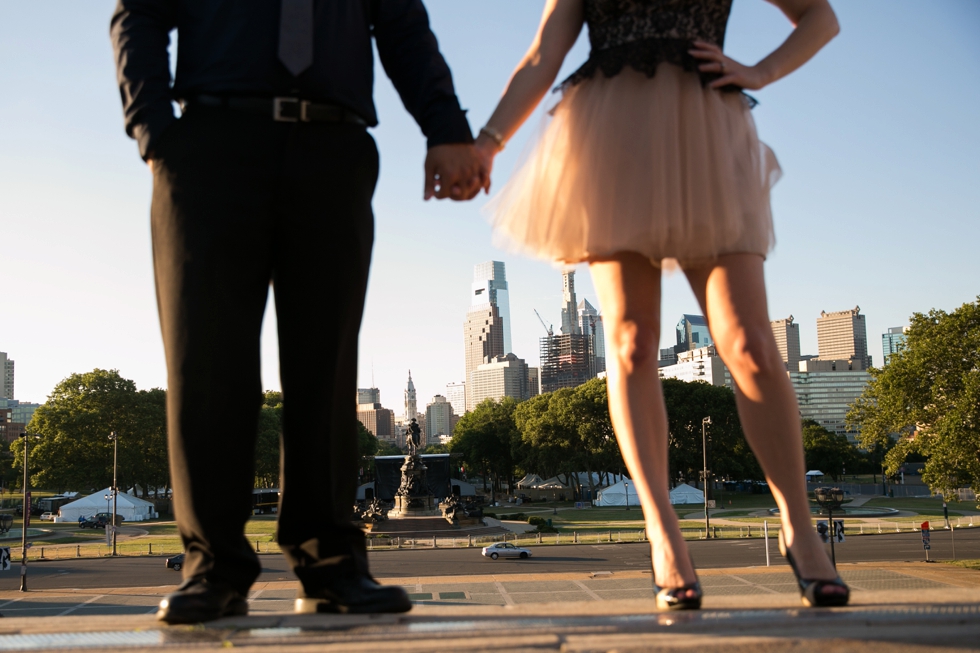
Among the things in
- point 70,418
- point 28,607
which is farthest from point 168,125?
point 70,418

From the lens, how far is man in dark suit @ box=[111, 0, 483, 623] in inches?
90.7

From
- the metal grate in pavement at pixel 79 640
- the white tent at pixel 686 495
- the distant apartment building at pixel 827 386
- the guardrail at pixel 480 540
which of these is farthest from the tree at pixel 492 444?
the distant apartment building at pixel 827 386

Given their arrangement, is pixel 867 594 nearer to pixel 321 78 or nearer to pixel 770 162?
pixel 770 162

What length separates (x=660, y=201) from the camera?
102 inches

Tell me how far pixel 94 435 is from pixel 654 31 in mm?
66784

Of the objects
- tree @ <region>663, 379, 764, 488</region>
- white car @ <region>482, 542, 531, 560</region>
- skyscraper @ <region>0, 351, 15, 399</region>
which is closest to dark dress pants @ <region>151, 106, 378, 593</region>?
white car @ <region>482, 542, 531, 560</region>

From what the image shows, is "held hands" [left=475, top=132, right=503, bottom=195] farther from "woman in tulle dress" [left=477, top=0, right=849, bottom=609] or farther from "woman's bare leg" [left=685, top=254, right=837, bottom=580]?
"woman's bare leg" [left=685, top=254, right=837, bottom=580]

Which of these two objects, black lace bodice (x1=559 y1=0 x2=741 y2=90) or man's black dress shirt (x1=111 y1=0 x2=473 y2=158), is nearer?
man's black dress shirt (x1=111 y1=0 x2=473 y2=158)

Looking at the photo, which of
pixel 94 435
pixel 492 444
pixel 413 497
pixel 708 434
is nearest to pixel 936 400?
pixel 413 497

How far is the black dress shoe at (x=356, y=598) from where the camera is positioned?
226 centimetres

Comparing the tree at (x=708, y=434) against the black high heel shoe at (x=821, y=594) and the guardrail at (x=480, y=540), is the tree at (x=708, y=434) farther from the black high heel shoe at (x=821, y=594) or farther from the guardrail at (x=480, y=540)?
the black high heel shoe at (x=821, y=594)

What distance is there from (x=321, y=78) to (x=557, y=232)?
A: 0.91m

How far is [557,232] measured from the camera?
2770 millimetres

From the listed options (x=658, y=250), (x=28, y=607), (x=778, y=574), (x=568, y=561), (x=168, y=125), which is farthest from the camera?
(x=568, y=561)
